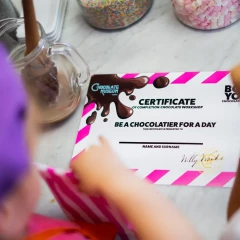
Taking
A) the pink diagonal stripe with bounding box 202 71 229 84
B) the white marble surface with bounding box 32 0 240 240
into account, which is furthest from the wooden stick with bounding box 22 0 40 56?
the pink diagonal stripe with bounding box 202 71 229 84

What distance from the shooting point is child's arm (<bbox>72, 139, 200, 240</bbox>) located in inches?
15.0

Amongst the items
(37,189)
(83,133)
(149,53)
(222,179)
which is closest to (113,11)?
(149,53)

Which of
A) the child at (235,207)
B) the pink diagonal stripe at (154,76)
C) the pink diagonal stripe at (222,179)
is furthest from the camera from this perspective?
the pink diagonal stripe at (154,76)

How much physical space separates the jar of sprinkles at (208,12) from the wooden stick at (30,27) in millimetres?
189

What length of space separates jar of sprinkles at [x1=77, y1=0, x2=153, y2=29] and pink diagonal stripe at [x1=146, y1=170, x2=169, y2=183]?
0.24 m

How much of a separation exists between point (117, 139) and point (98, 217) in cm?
11

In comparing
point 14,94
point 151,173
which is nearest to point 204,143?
point 151,173

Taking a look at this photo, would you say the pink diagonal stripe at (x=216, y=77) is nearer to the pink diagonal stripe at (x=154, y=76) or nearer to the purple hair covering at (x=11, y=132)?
the pink diagonal stripe at (x=154, y=76)

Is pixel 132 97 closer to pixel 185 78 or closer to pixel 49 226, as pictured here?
pixel 185 78

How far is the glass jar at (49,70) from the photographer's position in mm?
543

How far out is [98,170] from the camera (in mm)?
403

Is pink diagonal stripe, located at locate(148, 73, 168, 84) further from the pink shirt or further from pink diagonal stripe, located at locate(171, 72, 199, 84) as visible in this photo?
the pink shirt

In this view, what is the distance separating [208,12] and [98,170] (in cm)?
28

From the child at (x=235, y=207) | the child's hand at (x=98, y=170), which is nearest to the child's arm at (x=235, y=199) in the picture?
the child at (x=235, y=207)
